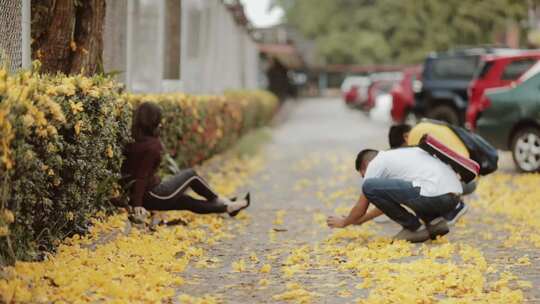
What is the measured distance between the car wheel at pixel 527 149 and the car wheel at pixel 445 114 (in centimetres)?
683

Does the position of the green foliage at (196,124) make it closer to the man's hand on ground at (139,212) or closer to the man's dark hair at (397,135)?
the man's hand on ground at (139,212)

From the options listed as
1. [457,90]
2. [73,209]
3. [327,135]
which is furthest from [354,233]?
[327,135]

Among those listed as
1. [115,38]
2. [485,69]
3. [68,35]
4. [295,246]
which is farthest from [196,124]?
[485,69]

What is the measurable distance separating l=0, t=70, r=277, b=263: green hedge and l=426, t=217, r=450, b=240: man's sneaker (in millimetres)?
2694

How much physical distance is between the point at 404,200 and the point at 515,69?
1052 centimetres

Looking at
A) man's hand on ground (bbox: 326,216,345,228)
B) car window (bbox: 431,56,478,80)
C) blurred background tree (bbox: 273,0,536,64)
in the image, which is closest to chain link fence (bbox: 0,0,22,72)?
man's hand on ground (bbox: 326,216,345,228)

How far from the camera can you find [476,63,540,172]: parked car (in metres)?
14.4

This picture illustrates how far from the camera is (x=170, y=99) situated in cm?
1231

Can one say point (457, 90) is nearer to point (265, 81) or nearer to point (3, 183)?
point (3, 183)

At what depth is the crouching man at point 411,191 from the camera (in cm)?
828

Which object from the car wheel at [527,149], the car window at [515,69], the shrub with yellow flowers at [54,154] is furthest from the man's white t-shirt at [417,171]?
the car window at [515,69]

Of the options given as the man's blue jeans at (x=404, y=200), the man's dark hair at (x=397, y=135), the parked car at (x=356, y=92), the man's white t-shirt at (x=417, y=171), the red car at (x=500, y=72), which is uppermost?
the red car at (x=500, y=72)

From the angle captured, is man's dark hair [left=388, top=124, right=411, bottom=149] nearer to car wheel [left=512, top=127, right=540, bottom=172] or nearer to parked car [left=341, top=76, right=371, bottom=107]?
car wheel [left=512, top=127, right=540, bottom=172]

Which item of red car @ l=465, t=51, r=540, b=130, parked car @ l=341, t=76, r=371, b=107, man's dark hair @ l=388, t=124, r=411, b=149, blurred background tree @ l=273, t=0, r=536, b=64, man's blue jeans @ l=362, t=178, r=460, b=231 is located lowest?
parked car @ l=341, t=76, r=371, b=107
